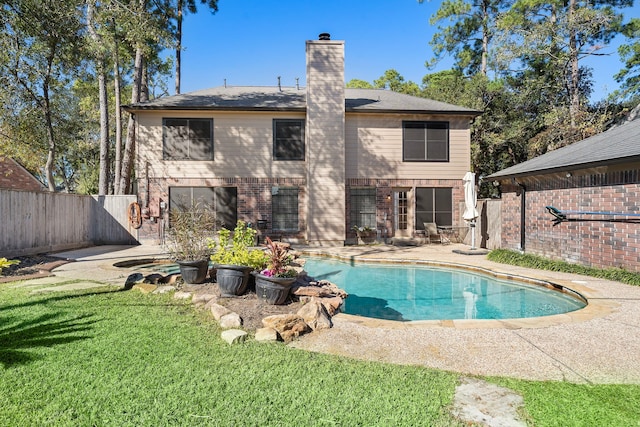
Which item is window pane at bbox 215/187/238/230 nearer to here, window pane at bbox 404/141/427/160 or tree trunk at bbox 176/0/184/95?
window pane at bbox 404/141/427/160

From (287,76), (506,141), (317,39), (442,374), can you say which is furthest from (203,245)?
(506,141)

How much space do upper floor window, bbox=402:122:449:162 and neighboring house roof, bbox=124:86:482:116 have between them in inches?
24.8

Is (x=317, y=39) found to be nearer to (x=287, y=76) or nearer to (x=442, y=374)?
(x=287, y=76)

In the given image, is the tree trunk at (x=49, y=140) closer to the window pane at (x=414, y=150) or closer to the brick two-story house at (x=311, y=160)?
the brick two-story house at (x=311, y=160)

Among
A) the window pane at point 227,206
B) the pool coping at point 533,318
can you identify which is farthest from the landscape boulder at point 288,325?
the window pane at point 227,206

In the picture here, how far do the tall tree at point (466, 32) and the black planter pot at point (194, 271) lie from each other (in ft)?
68.6

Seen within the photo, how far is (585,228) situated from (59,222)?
1496cm

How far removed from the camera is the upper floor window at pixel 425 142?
562 inches

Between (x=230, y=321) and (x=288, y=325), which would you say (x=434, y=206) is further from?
(x=230, y=321)

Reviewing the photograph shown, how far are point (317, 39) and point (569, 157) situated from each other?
988 centimetres

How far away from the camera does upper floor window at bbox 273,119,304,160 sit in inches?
548

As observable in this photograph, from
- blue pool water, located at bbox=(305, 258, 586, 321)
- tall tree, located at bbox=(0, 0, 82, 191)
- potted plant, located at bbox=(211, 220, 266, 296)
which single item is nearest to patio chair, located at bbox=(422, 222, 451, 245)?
blue pool water, located at bbox=(305, 258, 586, 321)

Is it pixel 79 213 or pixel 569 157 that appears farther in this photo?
pixel 79 213

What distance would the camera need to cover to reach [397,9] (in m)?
16.9
